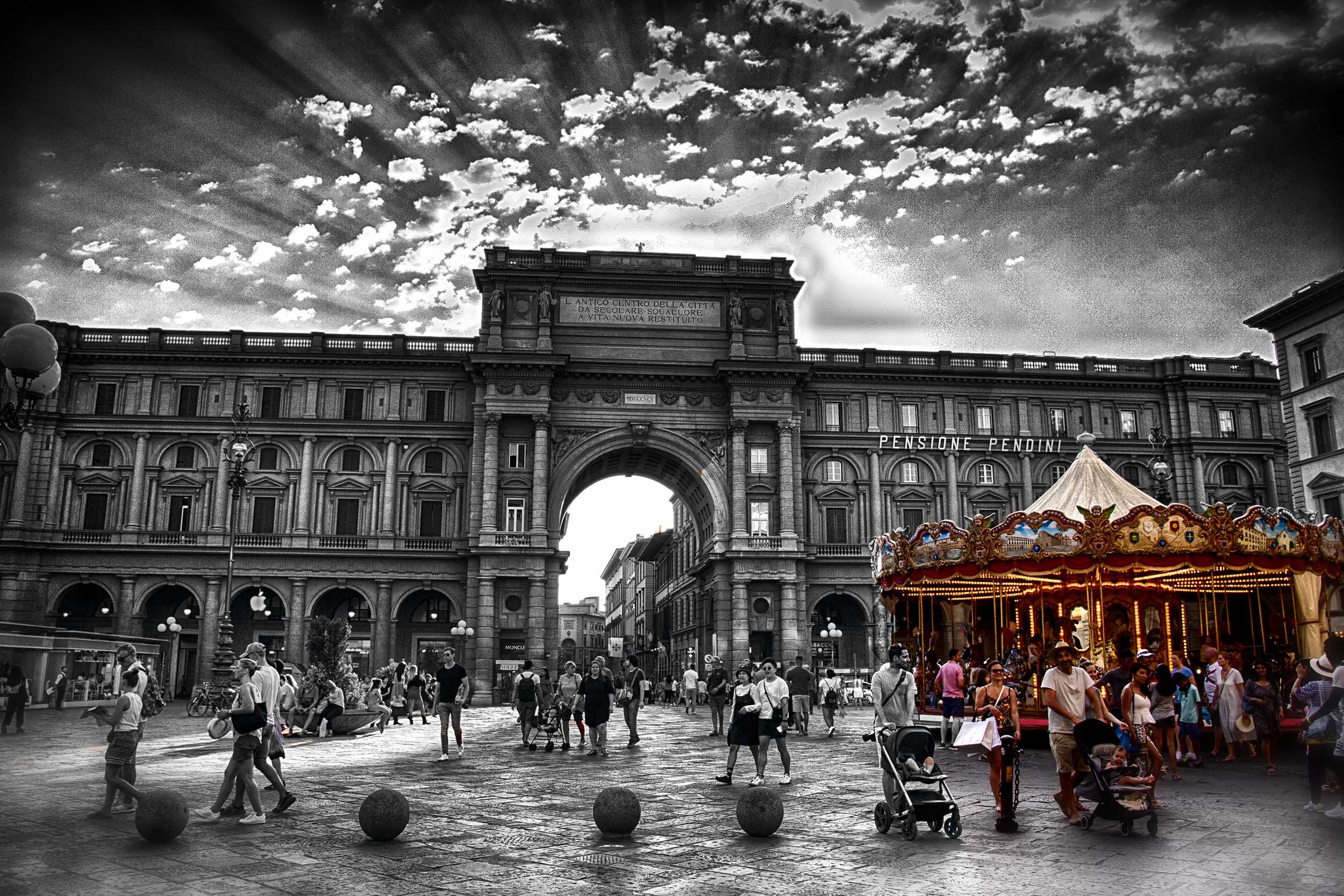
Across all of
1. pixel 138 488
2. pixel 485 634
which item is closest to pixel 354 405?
pixel 138 488

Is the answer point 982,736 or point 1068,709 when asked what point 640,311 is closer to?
point 1068,709

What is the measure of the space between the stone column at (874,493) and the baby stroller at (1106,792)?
130 ft

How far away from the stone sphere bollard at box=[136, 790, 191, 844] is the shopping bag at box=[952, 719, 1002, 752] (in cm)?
793

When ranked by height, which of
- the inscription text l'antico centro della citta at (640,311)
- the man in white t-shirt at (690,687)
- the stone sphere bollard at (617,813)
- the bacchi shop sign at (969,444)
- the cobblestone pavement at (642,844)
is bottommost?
the cobblestone pavement at (642,844)

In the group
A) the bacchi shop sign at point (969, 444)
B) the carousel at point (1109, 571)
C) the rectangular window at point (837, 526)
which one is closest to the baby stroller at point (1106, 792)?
the carousel at point (1109, 571)

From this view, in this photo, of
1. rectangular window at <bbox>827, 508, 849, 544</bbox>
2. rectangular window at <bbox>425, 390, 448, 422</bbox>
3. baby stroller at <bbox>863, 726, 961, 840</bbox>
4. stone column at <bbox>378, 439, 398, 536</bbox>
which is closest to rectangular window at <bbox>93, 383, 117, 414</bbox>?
stone column at <bbox>378, 439, 398, 536</bbox>

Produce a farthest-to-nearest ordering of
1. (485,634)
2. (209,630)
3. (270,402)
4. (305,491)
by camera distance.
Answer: (270,402) → (305,491) → (209,630) → (485,634)

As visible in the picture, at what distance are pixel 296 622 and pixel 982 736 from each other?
42.6 metres

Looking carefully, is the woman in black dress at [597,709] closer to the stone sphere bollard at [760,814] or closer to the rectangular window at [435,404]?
the stone sphere bollard at [760,814]

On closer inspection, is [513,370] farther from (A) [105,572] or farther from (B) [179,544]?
(A) [105,572]

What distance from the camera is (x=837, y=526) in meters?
51.7

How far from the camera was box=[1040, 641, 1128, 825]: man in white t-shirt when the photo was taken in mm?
11922

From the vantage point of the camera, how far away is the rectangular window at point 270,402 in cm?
5057

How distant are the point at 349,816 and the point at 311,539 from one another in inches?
1550
